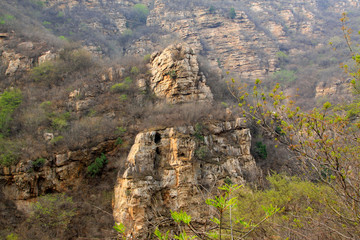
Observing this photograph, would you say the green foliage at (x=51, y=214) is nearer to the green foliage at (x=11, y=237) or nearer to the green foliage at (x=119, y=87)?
the green foliage at (x=11, y=237)

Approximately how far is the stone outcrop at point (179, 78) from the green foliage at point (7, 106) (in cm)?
1071

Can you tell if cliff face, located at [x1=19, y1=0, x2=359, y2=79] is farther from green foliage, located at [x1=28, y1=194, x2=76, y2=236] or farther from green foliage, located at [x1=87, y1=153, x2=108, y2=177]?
green foliage, located at [x1=28, y1=194, x2=76, y2=236]

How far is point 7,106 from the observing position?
16.4m

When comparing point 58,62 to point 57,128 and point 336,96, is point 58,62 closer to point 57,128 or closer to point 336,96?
point 57,128

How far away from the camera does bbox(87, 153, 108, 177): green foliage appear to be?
569 inches

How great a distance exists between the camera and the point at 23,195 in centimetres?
1294

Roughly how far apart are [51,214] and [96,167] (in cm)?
355

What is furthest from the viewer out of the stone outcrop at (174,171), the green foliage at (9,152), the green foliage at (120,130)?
the green foliage at (120,130)

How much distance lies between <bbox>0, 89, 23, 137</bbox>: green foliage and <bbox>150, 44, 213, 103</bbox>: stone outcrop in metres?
10.7

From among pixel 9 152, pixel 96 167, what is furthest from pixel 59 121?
pixel 96 167

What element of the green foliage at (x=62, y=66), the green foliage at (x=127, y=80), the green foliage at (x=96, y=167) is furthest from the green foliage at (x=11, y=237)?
the green foliage at (x=62, y=66)

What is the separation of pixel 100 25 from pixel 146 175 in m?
35.8

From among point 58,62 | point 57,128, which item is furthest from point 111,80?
point 57,128

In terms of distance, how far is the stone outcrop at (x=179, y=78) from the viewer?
19109 millimetres
